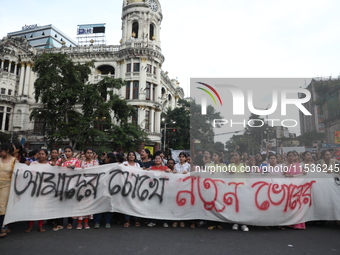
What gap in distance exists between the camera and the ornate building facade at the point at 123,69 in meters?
29.5

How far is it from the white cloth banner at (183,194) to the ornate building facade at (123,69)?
23.2 m

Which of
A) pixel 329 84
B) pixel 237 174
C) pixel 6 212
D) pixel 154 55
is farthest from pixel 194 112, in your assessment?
pixel 154 55

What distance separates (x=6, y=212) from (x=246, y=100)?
6.38 meters

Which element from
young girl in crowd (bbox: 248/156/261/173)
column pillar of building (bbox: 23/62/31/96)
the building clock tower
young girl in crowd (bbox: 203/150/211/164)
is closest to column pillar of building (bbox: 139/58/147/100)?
the building clock tower

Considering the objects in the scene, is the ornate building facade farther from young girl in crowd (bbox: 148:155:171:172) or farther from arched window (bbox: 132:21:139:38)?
young girl in crowd (bbox: 148:155:171:172)

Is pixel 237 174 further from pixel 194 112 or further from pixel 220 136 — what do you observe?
pixel 194 112

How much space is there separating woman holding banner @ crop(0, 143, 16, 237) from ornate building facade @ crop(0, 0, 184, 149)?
23.7 meters

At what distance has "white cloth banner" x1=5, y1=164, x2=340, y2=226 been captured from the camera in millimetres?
5082

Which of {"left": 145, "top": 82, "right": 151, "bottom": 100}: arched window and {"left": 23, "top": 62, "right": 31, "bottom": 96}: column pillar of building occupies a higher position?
{"left": 23, "top": 62, "right": 31, "bottom": 96}: column pillar of building

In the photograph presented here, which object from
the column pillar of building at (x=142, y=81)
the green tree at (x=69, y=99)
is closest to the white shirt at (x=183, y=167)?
the green tree at (x=69, y=99)

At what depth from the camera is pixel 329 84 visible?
7258 millimetres

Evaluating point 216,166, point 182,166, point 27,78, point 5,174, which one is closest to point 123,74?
point 27,78

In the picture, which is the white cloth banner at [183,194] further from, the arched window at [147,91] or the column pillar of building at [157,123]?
the column pillar of building at [157,123]

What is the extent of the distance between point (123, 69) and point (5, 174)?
2694 centimetres
